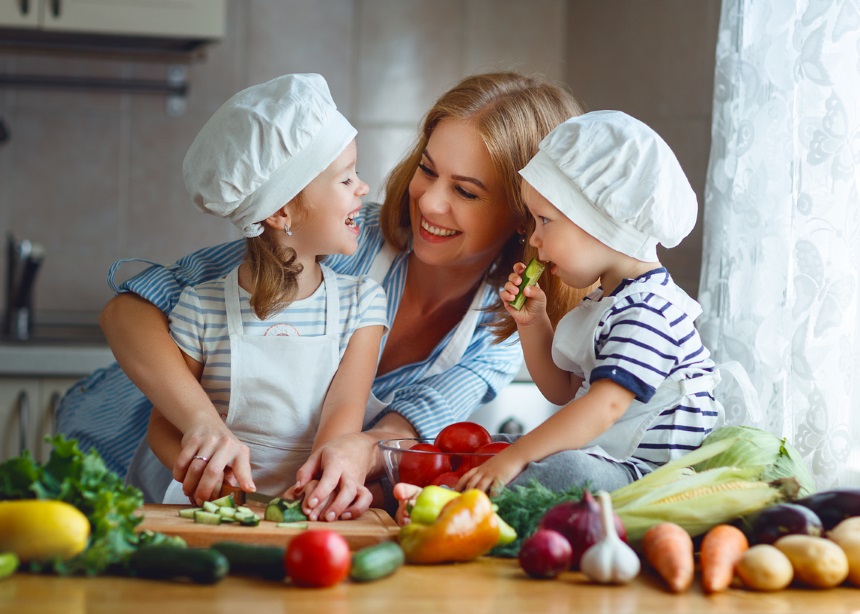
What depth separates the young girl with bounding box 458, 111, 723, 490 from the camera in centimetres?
117

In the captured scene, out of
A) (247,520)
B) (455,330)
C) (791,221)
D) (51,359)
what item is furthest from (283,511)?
(51,359)

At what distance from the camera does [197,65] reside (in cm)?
320

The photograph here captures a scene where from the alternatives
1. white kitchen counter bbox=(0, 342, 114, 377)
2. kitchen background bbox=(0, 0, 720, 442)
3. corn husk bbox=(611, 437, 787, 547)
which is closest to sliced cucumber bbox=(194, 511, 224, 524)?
corn husk bbox=(611, 437, 787, 547)

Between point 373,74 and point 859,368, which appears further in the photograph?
point 373,74

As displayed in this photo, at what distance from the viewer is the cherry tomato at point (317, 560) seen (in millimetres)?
917

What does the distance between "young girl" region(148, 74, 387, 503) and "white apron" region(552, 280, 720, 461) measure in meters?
0.37

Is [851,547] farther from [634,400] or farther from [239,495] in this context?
[239,495]

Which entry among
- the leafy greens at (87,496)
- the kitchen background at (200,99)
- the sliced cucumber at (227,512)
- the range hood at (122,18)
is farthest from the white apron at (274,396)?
the kitchen background at (200,99)

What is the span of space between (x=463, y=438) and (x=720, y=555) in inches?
15.8

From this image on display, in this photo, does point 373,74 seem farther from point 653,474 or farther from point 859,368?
point 653,474

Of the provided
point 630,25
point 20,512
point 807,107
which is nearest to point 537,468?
point 20,512

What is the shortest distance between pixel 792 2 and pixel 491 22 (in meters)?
1.77

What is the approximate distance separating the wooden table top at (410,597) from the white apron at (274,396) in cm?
55

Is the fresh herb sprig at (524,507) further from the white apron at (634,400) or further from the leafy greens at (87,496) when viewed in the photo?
the leafy greens at (87,496)
